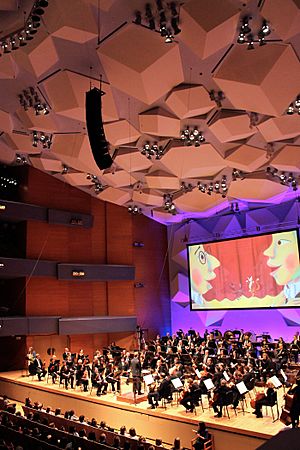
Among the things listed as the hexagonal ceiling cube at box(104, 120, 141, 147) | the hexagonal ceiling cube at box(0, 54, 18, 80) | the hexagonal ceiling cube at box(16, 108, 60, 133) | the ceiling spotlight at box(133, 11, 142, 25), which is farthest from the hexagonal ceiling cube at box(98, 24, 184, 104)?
the hexagonal ceiling cube at box(16, 108, 60, 133)

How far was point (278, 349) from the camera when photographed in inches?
564

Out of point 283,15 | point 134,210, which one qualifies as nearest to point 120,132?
point 283,15

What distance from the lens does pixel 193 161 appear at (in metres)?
14.8

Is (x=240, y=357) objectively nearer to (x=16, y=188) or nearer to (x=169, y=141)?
(x=169, y=141)

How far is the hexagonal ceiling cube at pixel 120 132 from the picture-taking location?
12578 millimetres

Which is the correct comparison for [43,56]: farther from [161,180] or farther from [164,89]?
Answer: [161,180]

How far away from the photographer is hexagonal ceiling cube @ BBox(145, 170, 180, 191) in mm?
16422

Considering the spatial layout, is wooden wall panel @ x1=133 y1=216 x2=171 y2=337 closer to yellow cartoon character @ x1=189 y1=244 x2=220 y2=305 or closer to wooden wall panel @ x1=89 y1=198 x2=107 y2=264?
wooden wall panel @ x1=89 y1=198 x2=107 y2=264

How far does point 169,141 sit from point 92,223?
785 cm

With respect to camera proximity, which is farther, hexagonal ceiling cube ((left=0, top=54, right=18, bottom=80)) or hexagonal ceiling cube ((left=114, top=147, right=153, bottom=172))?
hexagonal ceiling cube ((left=114, top=147, right=153, bottom=172))

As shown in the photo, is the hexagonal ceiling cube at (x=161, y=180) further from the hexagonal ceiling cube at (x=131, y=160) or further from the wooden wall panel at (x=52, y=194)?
the wooden wall panel at (x=52, y=194)

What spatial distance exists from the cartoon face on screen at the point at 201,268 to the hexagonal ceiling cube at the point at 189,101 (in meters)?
10.7

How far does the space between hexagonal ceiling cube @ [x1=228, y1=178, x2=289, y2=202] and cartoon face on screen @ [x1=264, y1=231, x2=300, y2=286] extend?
2.01 meters

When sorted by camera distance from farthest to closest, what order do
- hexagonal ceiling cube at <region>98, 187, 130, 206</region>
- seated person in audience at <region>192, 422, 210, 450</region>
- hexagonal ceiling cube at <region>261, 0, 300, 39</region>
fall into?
hexagonal ceiling cube at <region>98, 187, 130, 206</region>
seated person in audience at <region>192, 422, 210, 450</region>
hexagonal ceiling cube at <region>261, 0, 300, 39</region>
